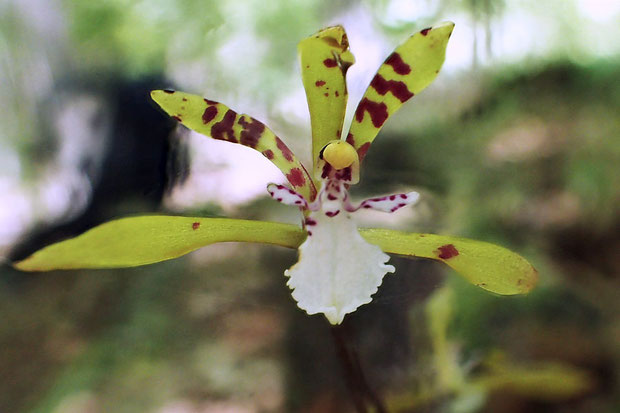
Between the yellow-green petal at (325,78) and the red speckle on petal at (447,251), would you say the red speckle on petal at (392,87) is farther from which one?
the red speckle on petal at (447,251)

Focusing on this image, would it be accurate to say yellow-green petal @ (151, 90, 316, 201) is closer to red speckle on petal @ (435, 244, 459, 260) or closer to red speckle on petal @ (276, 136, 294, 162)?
red speckle on petal @ (276, 136, 294, 162)

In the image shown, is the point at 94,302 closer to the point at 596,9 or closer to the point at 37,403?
the point at 37,403

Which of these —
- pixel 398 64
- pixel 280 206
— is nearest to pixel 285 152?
pixel 398 64

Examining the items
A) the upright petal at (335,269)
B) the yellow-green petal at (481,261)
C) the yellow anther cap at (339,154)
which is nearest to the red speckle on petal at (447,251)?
the yellow-green petal at (481,261)

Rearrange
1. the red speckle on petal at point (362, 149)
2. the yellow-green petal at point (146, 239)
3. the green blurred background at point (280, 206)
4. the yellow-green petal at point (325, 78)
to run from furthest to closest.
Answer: the green blurred background at point (280, 206) < the red speckle on petal at point (362, 149) < the yellow-green petal at point (325, 78) < the yellow-green petal at point (146, 239)

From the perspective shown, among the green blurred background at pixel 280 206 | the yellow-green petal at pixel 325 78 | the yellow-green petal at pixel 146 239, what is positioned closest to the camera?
the yellow-green petal at pixel 146 239

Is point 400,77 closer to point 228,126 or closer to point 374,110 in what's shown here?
point 374,110

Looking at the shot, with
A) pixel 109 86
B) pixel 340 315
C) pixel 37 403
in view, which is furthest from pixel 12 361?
pixel 340 315
